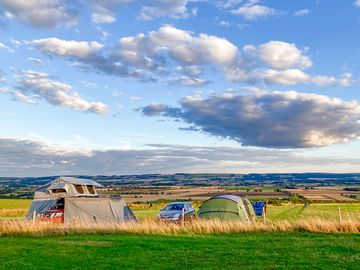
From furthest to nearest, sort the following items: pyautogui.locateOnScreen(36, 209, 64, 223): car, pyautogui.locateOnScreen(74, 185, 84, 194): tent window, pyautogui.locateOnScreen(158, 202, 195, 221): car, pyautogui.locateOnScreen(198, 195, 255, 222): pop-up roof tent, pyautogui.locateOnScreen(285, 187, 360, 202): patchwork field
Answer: pyautogui.locateOnScreen(285, 187, 360, 202): patchwork field → pyautogui.locateOnScreen(74, 185, 84, 194): tent window → pyautogui.locateOnScreen(158, 202, 195, 221): car → pyautogui.locateOnScreen(36, 209, 64, 223): car → pyautogui.locateOnScreen(198, 195, 255, 222): pop-up roof tent

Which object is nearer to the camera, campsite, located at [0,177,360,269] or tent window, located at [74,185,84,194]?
campsite, located at [0,177,360,269]

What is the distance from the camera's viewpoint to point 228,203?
31438mm

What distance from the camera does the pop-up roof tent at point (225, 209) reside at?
102 ft

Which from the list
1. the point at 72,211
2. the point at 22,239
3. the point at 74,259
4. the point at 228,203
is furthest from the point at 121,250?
the point at 72,211

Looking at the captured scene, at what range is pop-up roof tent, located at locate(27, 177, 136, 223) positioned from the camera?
111ft

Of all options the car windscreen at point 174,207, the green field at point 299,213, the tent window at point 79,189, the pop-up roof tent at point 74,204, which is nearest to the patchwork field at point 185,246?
the pop-up roof tent at point 74,204

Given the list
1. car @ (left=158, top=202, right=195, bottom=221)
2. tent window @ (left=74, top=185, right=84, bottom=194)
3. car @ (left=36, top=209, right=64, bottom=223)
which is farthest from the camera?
tent window @ (left=74, top=185, right=84, bottom=194)

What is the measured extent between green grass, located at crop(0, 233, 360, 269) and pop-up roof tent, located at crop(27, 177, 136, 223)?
37.1ft

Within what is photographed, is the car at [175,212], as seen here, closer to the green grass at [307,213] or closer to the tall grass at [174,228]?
the green grass at [307,213]

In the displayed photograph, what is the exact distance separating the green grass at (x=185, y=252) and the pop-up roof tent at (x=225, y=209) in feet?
27.8

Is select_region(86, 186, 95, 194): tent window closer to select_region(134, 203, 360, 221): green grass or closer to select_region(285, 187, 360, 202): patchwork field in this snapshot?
select_region(134, 203, 360, 221): green grass

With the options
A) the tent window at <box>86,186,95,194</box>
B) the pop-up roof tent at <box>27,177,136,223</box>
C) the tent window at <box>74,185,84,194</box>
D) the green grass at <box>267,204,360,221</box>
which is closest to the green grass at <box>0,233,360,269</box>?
the pop-up roof tent at <box>27,177,136,223</box>

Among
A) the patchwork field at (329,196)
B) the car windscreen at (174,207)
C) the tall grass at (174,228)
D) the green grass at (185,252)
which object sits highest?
the car windscreen at (174,207)

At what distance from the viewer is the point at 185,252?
56.1ft
